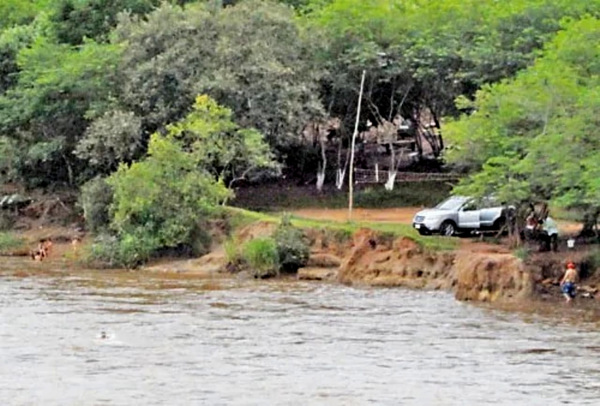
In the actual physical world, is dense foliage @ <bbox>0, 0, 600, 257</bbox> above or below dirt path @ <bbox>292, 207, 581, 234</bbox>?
above

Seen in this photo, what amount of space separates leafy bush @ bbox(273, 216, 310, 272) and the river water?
267 centimetres

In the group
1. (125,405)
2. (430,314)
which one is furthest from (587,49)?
(125,405)

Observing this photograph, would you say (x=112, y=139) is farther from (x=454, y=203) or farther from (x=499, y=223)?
(x=499, y=223)

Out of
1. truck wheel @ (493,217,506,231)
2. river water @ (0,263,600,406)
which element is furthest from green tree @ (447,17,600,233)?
river water @ (0,263,600,406)

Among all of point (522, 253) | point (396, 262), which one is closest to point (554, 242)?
point (522, 253)

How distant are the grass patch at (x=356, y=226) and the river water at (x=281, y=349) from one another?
2604 mm

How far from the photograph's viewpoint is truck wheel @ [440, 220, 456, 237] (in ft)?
142

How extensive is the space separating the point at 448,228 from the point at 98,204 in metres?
12.7

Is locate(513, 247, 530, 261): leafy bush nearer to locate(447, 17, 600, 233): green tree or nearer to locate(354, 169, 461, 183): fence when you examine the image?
locate(447, 17, 600, 233): green tree

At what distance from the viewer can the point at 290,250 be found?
42156 millimetres

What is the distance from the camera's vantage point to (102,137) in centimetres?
4944

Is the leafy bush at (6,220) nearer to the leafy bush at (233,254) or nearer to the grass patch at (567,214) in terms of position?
the leafy bush at (233,254)

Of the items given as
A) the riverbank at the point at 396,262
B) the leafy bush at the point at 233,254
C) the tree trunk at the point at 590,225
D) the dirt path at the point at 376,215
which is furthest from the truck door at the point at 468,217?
the leafy bush at the point at 233,254

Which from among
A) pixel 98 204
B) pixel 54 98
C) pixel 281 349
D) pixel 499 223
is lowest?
pixel 281 349
